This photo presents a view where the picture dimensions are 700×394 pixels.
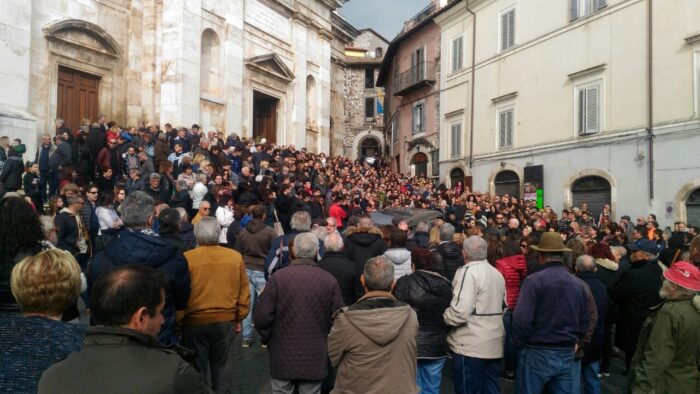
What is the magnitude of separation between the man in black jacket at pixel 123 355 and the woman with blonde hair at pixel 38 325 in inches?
18.0

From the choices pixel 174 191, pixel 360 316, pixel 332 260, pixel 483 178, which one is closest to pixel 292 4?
pixel 483 178

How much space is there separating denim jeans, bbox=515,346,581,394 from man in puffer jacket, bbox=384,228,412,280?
5.98ft

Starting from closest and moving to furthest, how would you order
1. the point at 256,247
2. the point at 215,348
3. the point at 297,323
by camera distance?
the point at 297,323 → the point at 215,348 → the point at 256,247

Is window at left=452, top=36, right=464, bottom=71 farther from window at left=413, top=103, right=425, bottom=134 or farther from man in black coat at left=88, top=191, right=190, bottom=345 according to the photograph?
man in black coat at left=88, top=191, right=190, bottom=345

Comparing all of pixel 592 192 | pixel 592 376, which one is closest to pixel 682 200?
pixel 592 192

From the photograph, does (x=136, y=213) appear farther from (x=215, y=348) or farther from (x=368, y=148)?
(x=368, y=148)

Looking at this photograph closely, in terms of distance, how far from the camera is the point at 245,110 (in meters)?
22.6

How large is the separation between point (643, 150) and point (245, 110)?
15.5m

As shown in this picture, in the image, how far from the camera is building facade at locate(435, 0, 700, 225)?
16.2 metres

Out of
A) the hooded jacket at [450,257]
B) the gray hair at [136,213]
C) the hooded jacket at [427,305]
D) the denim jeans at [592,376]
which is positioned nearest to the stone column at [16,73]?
the gray hair at [136,213]

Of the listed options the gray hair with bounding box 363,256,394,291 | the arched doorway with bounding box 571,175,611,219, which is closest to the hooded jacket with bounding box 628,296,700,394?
the gray hair with bounding box 363,256,394,291

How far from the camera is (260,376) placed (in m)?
6.05

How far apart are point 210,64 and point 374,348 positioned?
19.6 meters

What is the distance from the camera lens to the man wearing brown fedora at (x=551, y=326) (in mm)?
4344
